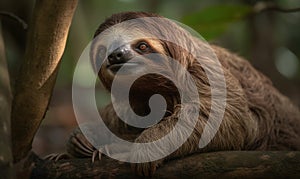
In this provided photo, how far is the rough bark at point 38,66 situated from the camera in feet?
14.0

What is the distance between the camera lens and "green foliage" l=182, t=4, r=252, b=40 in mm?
6625

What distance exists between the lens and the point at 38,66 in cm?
444

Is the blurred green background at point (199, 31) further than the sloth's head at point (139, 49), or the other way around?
the blurred green background at point (199, 31)

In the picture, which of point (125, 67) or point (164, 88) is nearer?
point (125, 67)

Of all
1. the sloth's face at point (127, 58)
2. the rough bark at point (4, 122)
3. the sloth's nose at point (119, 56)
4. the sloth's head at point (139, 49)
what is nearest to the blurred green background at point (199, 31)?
the sloth's head at point (139, 49)

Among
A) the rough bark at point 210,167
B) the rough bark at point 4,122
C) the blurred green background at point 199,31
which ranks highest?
the rough bark at point 4,122

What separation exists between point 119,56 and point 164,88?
2.05 feet

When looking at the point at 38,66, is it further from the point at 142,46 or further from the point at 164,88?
the point at 164,88

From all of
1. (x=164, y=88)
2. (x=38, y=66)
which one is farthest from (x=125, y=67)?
(x=38, y=66)

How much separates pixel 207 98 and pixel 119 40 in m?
0.95

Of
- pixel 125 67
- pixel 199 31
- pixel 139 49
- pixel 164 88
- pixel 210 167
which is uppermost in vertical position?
pixel 139 49

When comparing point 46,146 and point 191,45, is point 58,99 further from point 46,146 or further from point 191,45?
point 191,45

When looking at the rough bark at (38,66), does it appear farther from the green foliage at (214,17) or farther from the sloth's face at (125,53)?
the green foliage at (214,17)

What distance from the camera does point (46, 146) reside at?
30.7 ft
